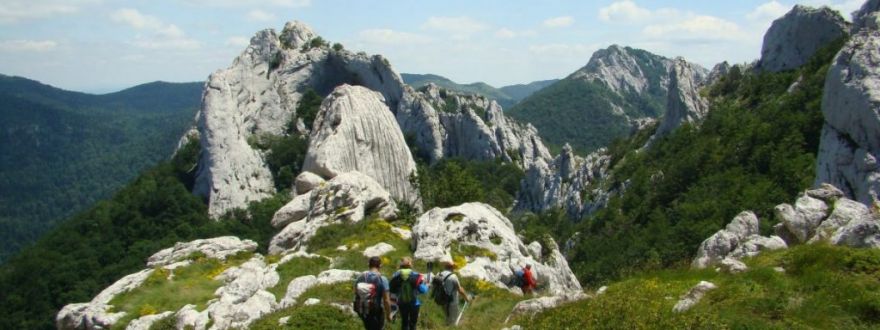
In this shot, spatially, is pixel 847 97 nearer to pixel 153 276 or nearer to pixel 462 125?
pixel 153 276

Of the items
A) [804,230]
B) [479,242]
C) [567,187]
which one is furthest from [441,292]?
[567,187]

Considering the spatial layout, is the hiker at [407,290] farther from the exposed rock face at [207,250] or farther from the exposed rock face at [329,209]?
the exposed rock face at [207,250]

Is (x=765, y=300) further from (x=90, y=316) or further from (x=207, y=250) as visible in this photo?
(x=207, y=250)

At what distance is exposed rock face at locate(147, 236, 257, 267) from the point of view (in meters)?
38.9

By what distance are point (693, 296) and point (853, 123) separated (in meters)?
37.4

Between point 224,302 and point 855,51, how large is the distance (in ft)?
156

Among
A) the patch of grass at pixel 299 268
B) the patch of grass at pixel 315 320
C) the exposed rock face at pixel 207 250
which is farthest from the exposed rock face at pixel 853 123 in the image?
the exposed rock face at pixel 207 250


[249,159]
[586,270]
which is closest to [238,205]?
[249,159]

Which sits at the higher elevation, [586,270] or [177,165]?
[177,165]

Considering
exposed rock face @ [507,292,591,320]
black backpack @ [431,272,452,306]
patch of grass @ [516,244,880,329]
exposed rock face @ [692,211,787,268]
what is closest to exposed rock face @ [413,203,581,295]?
exposed rock face @ [692,211,787,268]

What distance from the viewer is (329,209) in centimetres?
4381

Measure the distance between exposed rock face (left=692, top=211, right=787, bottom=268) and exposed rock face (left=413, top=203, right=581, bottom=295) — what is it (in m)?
6.59

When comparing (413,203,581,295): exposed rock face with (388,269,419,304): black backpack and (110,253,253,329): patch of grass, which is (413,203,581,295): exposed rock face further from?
(388,269,419,304): black backpack

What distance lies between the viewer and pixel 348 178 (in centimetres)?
4644
